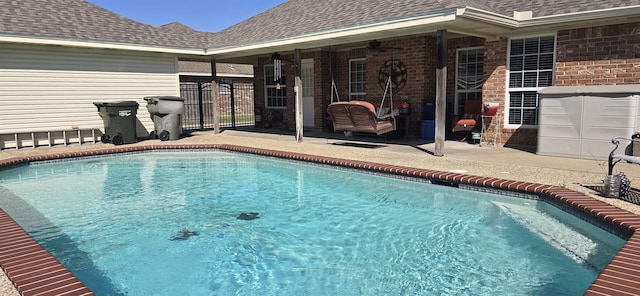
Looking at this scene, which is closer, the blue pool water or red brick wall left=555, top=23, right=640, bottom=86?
the blue pool water

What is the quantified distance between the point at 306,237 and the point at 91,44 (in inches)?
366

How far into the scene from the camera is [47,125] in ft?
36.0

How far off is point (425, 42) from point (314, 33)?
10.8ft

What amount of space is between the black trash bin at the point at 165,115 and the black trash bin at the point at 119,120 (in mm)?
507

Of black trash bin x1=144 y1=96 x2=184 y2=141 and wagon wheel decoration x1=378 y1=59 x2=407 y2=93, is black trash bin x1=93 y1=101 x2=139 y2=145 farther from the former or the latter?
wagon wheel decoration x1=378 y1=59 x2=407 y2=93

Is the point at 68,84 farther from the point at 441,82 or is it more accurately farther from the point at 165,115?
the point at 441,82

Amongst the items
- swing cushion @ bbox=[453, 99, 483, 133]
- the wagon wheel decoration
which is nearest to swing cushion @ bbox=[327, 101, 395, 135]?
swing cushion @ bbox=[453, 99, 483, 133]

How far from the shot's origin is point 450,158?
812 centimetres

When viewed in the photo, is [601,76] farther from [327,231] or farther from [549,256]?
[327,231]

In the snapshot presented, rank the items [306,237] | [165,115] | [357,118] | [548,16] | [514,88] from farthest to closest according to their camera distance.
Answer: [165,115] → [514,88] → [357,118] → [548,16] → [306,237]

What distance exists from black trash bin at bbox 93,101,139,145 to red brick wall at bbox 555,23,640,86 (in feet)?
34.0

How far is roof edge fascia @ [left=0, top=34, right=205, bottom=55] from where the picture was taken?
9922 mm

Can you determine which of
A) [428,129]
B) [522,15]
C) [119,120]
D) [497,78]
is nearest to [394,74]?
[428,129]

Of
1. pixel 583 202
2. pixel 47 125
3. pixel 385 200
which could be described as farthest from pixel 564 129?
pixel 47 125
